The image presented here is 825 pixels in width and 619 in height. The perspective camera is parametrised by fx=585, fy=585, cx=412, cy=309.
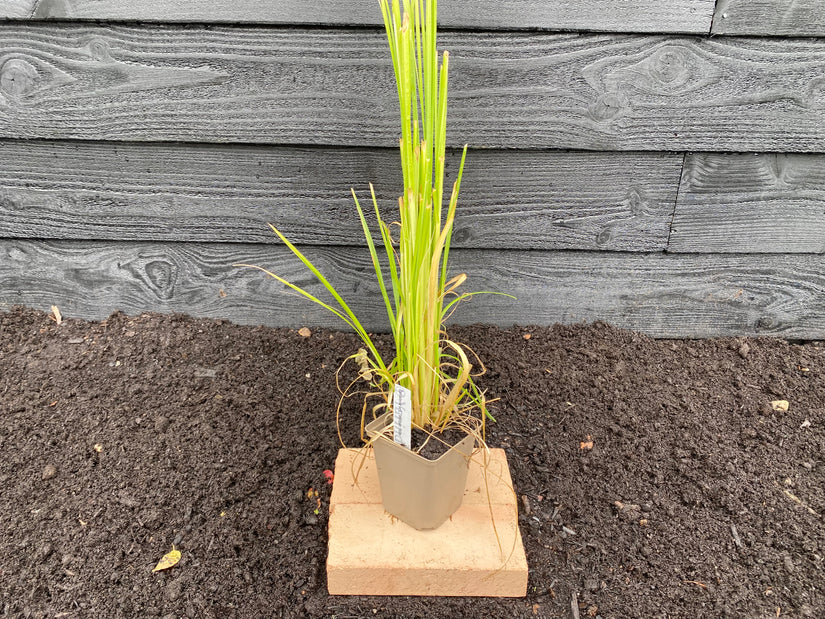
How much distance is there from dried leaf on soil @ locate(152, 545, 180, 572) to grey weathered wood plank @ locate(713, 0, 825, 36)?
1.55 metres

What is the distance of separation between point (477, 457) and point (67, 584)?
2.52 feet

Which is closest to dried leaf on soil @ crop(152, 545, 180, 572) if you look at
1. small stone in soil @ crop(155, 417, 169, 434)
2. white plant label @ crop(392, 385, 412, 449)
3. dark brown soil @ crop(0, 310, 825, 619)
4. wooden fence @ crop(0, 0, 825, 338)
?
dark brown soil @ crop(0, 310, 825, 619)

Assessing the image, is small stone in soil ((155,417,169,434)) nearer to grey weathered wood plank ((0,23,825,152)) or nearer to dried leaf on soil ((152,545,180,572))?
dried leaf on soil ((152,545,180,572))

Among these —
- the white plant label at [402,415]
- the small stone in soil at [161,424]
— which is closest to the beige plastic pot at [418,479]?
the white plant label at [402,415]

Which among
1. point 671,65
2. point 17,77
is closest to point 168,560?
point 17,77

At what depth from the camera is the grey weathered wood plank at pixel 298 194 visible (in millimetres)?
1434

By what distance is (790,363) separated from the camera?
157 centimetres

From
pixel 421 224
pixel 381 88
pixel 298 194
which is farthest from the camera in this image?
pixel 298 194

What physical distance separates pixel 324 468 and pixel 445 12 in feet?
3.33

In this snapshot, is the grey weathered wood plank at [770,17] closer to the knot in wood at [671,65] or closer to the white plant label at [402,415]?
the knot in wood at [671,65]

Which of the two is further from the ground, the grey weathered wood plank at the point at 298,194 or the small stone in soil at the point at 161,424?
the grey weathered wood plank at the point at 298,194

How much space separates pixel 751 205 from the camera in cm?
149

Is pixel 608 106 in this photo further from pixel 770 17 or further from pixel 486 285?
pixel 486 285

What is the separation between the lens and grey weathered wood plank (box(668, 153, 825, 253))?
144cm
